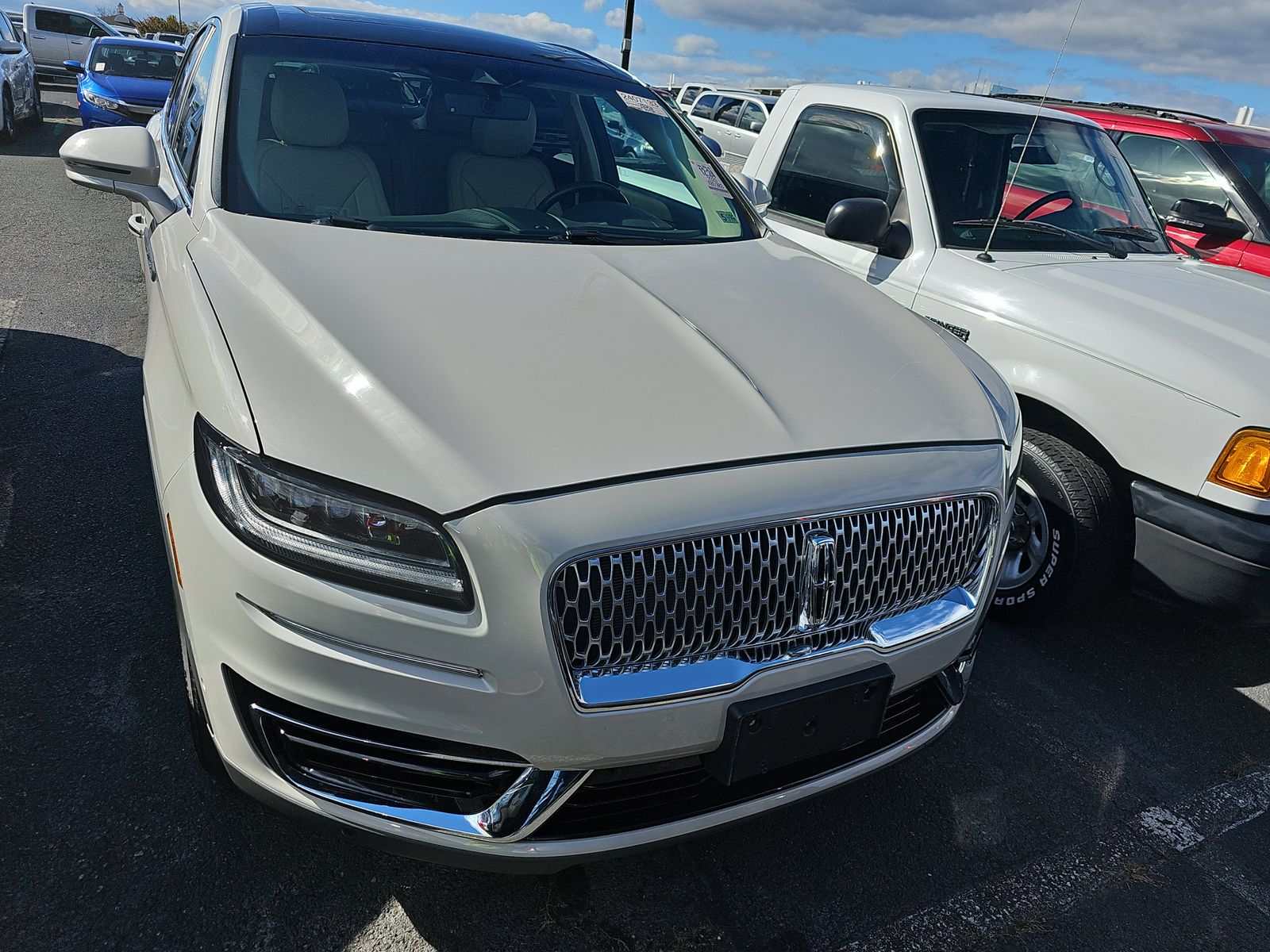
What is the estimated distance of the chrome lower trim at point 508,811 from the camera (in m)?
1.64

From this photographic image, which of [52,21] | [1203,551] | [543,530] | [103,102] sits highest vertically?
[543,530]

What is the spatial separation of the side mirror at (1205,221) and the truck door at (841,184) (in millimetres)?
2262

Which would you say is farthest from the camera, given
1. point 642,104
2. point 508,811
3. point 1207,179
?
point 1207,179

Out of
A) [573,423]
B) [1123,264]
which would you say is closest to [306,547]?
[573,423]

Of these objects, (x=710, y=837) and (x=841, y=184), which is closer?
(x=710, y=837)

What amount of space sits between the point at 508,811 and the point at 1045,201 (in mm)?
3589

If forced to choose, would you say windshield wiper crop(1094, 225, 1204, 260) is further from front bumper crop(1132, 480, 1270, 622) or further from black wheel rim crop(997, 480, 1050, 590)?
front bumper crop(1132, 480, 1270, 622)

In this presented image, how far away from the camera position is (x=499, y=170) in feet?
9.78

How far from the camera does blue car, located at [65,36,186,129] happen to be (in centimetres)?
1109

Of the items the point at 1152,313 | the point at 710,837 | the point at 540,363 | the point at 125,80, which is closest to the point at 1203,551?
the point at 1152,313

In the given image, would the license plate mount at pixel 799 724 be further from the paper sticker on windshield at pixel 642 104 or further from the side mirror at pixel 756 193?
the paper sticker on windshield at pixel 642 104

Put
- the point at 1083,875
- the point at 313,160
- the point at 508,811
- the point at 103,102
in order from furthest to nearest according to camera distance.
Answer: the point at 103,102 → the point at 313,160 → the point at 1083,875 → the point at 508,811

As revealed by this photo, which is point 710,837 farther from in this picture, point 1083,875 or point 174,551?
point 174,551


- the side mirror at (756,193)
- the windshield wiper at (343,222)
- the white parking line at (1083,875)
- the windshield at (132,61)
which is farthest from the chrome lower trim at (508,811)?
the windshield at (132,61)
